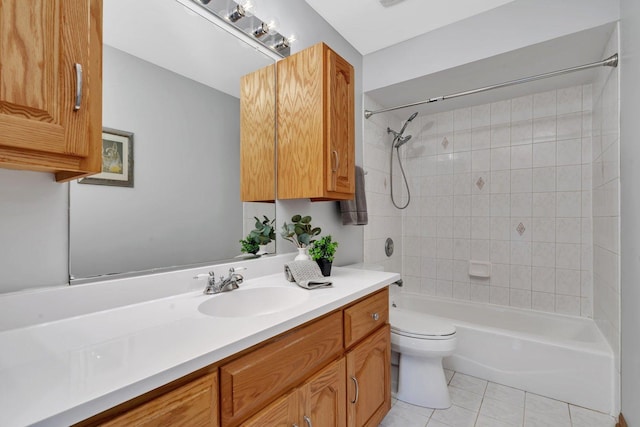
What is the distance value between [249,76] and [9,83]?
1085mm

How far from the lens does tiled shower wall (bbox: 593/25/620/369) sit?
1.60m

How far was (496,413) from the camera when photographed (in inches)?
65.8

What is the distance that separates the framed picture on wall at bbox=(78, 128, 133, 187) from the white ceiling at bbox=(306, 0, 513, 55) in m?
1.48

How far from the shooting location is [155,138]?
1.13 meters

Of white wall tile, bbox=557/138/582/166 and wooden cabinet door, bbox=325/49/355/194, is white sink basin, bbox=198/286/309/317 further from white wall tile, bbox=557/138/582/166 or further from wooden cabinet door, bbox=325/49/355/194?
white wall tile, bbox=557/138/582/166

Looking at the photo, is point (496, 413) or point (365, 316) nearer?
point (365, 316)

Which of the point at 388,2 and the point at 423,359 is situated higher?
the point at 388,2

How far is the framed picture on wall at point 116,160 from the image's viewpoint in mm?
991

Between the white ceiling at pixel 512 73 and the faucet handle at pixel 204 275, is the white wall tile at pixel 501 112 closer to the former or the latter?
the white ceiling at pixel 512 73

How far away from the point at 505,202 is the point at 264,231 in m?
2.20

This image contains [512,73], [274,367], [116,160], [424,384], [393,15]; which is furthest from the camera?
[512,73]

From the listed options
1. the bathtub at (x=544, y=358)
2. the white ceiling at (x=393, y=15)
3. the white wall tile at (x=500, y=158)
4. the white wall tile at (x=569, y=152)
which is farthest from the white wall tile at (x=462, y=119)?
the bathtub at (x=544, y=358)

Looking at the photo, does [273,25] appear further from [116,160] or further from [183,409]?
[183,409]

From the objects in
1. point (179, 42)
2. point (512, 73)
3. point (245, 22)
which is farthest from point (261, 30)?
point (512, 73)
